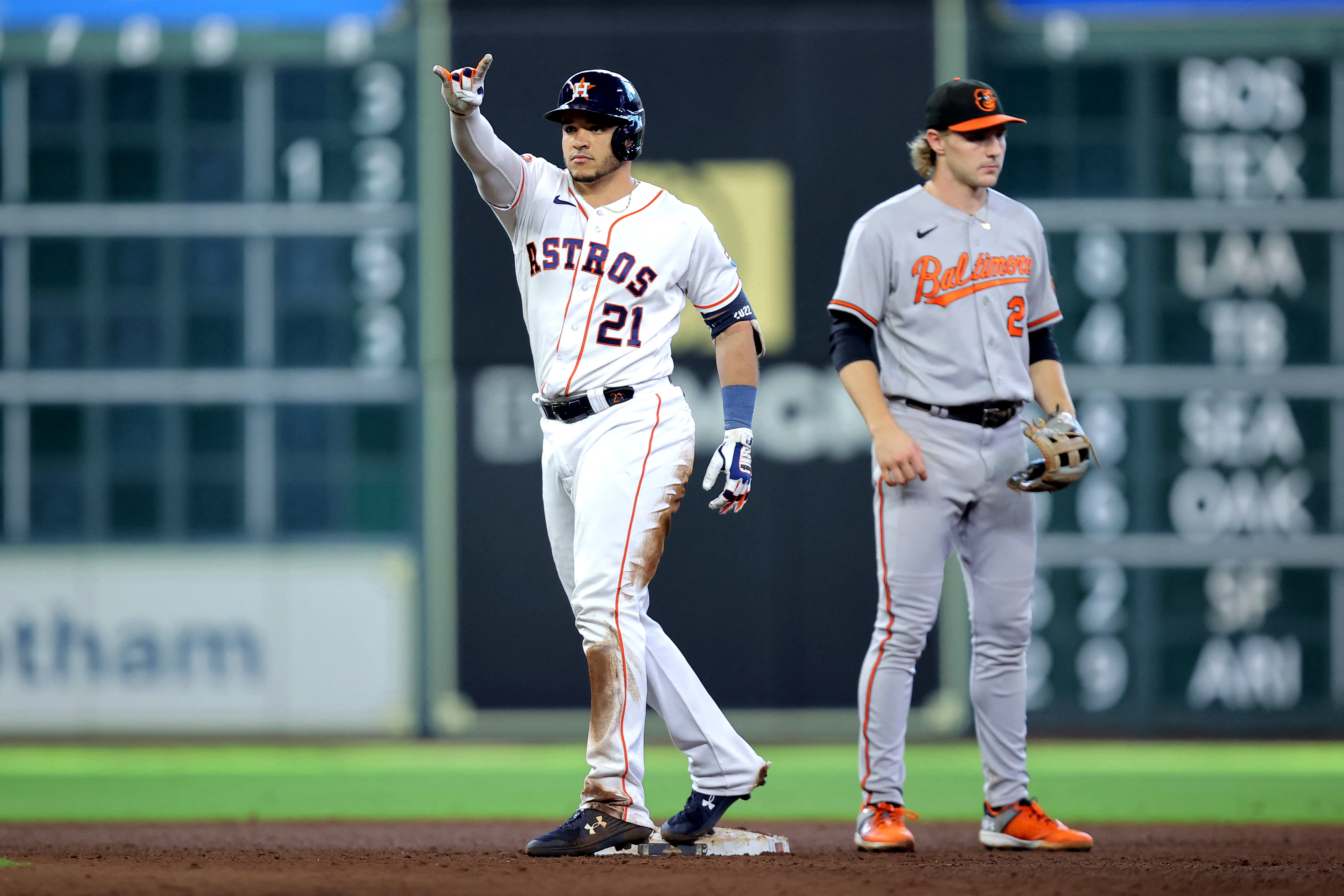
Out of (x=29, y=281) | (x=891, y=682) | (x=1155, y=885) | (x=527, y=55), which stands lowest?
(x=1155, y=885)

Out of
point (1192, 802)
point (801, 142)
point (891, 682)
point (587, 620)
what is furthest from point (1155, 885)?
point (801, 142)

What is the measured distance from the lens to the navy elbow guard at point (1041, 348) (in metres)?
4.61

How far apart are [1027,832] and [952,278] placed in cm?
147

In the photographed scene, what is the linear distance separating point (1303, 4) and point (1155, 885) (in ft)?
20.7

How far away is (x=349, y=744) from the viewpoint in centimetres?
853

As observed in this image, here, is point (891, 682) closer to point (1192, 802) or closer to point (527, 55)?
point (1192, 802)

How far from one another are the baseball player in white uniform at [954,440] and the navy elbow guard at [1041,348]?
0.16m

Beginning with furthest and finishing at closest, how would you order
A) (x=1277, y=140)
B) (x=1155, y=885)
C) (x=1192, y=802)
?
(x=1277, y=140) → (x=1192, y=802) → (x=1155, y=885)

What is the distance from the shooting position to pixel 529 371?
8336 mm

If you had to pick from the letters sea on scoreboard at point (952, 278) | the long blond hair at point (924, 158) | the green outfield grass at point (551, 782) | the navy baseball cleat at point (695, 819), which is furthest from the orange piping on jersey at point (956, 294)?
the green outfield grass at point (551, 782)

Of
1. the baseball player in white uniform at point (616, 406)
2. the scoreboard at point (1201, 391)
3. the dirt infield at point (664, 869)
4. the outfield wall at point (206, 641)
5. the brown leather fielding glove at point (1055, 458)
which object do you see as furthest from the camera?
the outfield wall at point (206, 641)

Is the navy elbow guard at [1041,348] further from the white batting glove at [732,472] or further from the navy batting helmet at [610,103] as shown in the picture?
the navy batting helmet at [610,103]

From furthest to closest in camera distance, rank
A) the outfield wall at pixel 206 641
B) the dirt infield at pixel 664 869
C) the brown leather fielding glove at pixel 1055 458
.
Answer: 1. the outfield wall at pixel 206 641
2. the brown leather fielding glove at pixel 1055 458
3. the dirt infield at pixel 664 869

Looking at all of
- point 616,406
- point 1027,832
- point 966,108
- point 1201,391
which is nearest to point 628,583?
point 616,406
